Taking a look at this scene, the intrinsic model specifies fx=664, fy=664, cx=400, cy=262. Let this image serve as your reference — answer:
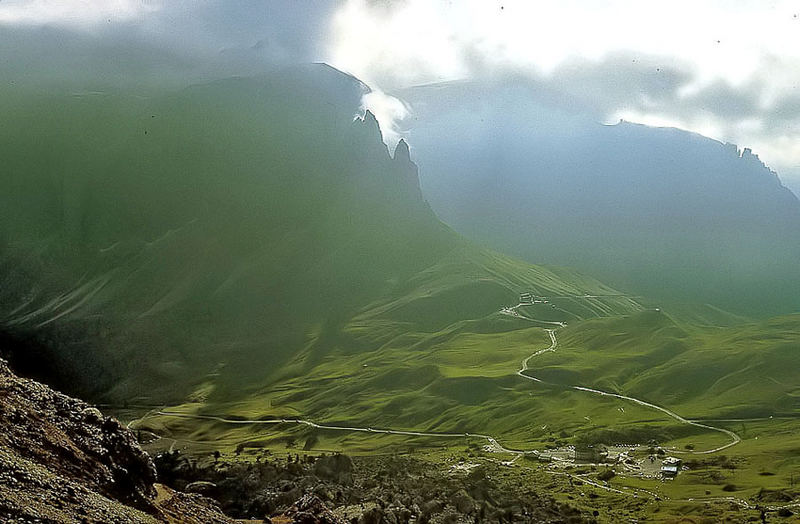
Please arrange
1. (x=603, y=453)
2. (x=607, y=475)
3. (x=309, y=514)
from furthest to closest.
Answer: (x=603, y=453)
(x=607, y=475)
(x=309, y=514)

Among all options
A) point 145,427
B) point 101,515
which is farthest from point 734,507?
point 145,427

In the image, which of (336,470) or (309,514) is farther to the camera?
(336,470)

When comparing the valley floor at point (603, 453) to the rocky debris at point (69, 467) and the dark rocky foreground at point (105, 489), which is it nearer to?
the dark rocky foreground at point (105, 489)

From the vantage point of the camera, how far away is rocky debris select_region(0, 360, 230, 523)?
2425cm

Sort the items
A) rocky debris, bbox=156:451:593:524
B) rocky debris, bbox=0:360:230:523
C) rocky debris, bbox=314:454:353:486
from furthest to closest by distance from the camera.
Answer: rocky debris, bbox=314:454:353:486 → rocky debris, bbox=156:451:593:524 → rocky debris, bbox=0:360:230:523

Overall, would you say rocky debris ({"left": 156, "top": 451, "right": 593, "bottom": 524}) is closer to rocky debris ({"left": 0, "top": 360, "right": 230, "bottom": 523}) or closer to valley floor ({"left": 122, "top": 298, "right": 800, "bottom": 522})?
rocky debris ({"left": 0, "top": 360, "right": 230, "bottom": 523})

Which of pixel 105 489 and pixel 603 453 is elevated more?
pixel 105 489

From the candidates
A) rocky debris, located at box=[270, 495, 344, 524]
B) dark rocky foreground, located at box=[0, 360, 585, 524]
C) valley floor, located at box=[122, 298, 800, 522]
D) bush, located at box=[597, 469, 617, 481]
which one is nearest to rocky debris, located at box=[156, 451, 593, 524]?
rocky debris, located at box=[270, 495, 344, 524]

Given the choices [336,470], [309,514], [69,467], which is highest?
[69,467]

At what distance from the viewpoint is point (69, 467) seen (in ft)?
94.4

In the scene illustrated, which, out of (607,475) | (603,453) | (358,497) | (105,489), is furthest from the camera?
(603,453)

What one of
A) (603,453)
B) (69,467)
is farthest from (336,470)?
(603,453)

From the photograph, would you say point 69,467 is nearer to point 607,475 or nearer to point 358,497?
point 358,497

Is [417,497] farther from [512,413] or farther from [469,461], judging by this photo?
[512,413]
